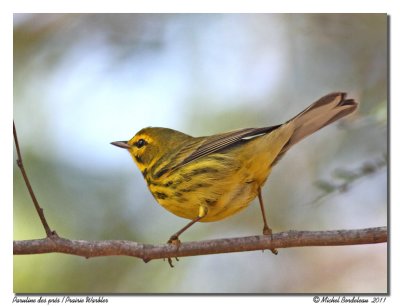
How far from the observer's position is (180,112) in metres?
3.33

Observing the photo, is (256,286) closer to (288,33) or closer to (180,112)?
(180,112)

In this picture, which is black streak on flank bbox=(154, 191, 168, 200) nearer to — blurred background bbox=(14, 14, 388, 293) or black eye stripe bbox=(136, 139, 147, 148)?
blurred background bbox=(14, 14, 388, 293)

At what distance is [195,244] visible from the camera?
2.67 metres

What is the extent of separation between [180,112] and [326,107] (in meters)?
0.85

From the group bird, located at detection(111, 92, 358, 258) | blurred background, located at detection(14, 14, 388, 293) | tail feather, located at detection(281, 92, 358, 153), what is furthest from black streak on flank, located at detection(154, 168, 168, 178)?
tail feather, located at detection(281, 92, 358, 153)

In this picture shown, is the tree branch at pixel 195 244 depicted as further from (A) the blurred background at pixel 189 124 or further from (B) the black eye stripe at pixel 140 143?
(B) the black eye stripe at pixel 140 143

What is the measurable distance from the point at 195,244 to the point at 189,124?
3.14 feet

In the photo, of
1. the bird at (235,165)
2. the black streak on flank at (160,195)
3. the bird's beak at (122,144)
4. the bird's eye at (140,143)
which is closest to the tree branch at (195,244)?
the bird at (235,165)

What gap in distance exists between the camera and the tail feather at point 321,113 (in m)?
2.85

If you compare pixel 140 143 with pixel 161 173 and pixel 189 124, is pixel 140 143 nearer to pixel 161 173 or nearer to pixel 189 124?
pixel 189 124

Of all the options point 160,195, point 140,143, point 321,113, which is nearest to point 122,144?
point 140,143

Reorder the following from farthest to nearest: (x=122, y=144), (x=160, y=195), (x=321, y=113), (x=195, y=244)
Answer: (x=122, y=144) < (x=160, y=195) < (x=321, y=113) < (x=195, y=244)

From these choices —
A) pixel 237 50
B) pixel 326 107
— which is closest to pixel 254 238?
pixel 326 107

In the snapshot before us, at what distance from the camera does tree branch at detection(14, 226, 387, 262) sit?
253cm
